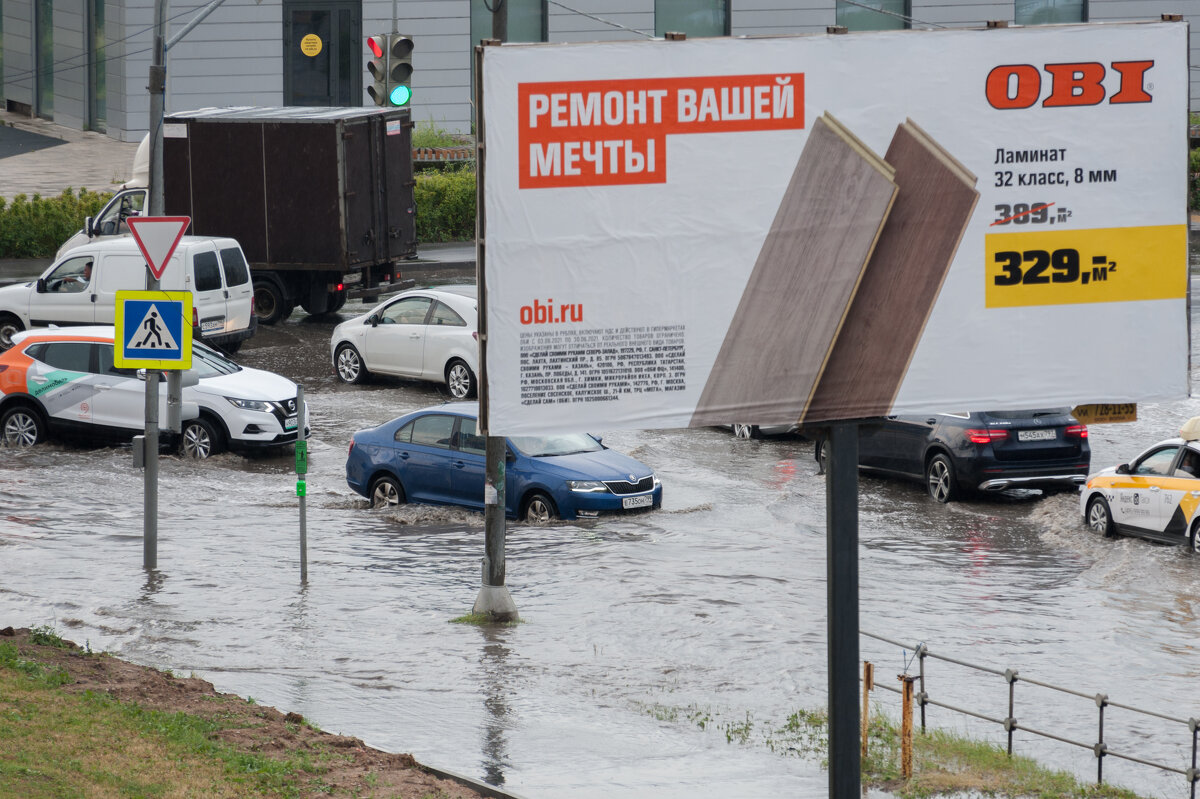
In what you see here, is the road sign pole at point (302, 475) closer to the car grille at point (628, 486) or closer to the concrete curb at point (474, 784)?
the car grille at point (628, 486)

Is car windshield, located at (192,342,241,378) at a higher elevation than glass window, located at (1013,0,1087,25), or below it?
below

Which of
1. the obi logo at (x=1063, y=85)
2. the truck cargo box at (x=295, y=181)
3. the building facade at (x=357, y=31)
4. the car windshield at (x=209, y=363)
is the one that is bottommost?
the car windshield at (x=209, y=363)

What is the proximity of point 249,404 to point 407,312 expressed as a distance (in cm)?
456

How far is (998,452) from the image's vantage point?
19203 mm

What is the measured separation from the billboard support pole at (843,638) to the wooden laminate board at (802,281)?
539 millimetres

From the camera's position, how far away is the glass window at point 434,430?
18.5 m

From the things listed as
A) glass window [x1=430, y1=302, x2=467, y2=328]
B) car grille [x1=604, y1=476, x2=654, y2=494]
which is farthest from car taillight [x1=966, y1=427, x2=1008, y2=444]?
glass window [x1=430, y1=302, x2=467, y2=328]

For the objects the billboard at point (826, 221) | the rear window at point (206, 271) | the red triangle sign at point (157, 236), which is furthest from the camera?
the rear window at point (206, 271)

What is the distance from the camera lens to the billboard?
7770mm

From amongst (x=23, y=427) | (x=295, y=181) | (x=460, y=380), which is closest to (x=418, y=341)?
(x=460, y=380)

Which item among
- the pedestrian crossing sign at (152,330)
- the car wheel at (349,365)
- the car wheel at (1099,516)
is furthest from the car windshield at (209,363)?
the car wheel at (1099,516)

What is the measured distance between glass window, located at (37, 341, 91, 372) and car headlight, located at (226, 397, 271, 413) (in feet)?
6.49

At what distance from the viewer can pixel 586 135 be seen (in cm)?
777

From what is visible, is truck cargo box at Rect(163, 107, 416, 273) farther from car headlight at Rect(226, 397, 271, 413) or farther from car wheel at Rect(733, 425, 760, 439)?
car wheel at Rect(733, 425, 760, 439)
